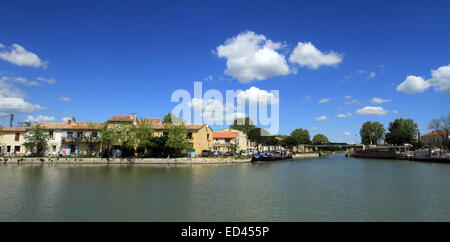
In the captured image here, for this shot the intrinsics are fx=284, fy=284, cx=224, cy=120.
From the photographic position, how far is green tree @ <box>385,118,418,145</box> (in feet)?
337

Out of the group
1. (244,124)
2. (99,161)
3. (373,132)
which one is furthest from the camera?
(373,132)

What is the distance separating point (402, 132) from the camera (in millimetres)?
102750

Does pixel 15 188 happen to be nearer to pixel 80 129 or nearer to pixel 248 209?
pixel 248 209

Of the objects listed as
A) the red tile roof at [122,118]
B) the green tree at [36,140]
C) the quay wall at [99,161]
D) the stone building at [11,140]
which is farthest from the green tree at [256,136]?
the stone building at [11,140]

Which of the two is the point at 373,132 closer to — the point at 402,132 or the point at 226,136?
the point at 402,132

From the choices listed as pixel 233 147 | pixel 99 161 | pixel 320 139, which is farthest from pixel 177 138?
pixel 320 139

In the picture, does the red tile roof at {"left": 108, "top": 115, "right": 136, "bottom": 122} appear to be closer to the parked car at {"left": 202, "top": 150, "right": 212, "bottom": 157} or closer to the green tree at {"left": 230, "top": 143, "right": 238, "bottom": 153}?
the parked car at {"left": 202, "top": 150, "right": 212, "bottom": 157}

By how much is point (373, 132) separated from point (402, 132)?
24.0 metres

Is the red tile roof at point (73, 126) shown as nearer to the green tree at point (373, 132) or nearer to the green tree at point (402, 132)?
the green tree at point (402, 132)

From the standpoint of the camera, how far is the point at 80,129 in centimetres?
5400

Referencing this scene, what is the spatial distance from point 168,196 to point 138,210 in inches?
150

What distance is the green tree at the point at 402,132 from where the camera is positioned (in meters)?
103
